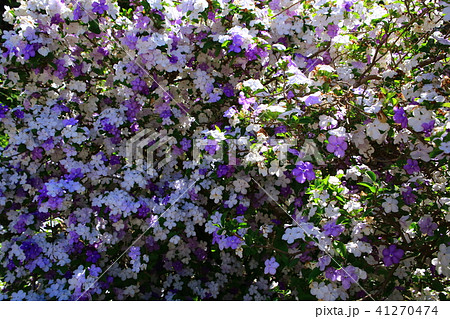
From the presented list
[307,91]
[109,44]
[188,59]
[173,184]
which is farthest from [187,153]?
[307,91]

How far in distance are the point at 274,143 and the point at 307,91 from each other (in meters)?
0.27

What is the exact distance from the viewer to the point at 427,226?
1928 mm

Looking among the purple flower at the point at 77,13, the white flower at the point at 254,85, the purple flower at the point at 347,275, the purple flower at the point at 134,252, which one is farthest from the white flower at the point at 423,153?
the purple flower at the point at 77,13

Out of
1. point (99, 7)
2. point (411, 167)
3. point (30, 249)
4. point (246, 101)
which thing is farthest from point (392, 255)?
point (99, 7)

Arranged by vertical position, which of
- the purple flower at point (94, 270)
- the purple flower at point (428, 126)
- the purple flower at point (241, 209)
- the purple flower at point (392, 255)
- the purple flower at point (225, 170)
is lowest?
the purple flower at point (94, 270)

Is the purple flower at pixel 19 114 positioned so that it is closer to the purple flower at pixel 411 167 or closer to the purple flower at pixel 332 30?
the purple flower at pixel 332 30

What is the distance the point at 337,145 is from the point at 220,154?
23.1 inches

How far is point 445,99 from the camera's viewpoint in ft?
5.86

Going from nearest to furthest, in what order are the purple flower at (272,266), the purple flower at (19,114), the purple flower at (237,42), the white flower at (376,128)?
the white flower at (376,128) → the purple flower at (272,266) → the purple flower at (237,42) → the purple flower at (19,114)

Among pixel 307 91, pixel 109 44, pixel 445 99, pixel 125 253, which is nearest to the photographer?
pixel 445 99

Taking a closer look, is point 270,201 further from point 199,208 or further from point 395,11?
point 395,11

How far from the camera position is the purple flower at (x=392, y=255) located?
1.93 meters

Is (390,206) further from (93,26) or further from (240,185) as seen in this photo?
(93,26)

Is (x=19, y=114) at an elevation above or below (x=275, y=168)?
below
